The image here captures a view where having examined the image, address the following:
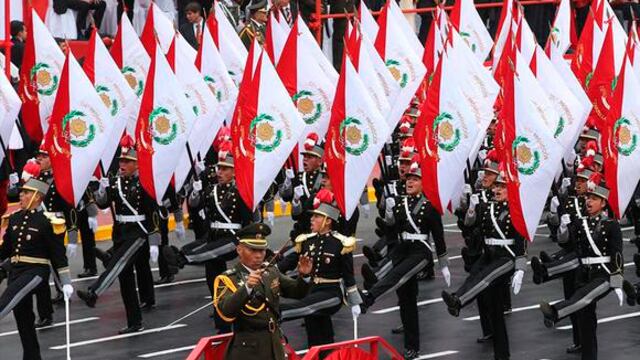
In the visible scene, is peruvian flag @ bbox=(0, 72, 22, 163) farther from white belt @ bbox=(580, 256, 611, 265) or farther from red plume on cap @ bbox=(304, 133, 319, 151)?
white belt @ bbox=(580, 256, 611, 265)

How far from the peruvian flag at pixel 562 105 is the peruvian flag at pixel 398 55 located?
106 inches

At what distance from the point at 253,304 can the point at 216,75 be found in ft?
34.8

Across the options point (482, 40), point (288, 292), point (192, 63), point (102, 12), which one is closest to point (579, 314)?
point (288, 292)

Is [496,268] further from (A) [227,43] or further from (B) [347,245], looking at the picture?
(A) [227,43]

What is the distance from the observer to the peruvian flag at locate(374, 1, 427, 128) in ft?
86.5

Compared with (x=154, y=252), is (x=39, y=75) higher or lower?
higher

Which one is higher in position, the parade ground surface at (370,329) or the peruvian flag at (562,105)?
the peruvian flag at (562,105)

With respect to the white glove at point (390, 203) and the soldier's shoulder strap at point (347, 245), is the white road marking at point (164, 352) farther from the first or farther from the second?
the white glove at point (390, 203)

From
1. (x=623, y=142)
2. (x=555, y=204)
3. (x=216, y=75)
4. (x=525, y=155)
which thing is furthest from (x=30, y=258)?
(x=555, y=204)

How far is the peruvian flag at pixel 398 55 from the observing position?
2636 cm

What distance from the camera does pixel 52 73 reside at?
24969 mm

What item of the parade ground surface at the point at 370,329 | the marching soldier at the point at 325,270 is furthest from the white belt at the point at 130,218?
the marching soldier at the point at 325,270

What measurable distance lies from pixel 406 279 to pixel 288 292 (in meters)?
5.00

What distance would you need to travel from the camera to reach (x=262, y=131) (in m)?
22.0
